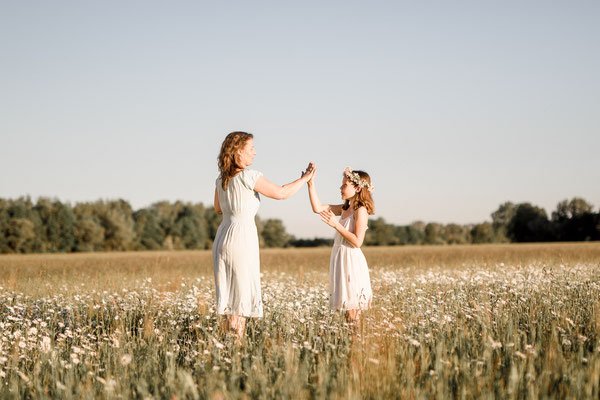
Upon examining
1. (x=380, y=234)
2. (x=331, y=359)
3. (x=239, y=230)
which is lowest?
(x=331, y=359)

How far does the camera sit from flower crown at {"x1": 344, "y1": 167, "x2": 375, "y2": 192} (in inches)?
312

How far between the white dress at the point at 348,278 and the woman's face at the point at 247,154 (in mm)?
1782

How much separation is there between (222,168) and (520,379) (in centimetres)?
385

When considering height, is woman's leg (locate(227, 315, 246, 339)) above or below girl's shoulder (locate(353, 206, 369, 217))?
below

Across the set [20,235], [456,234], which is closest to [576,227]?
[456,234]

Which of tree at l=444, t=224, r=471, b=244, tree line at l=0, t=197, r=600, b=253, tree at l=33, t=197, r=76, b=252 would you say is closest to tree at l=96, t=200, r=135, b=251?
tree line at l=0, t=197, r=600, b=253

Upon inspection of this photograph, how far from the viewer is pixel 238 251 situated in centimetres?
693

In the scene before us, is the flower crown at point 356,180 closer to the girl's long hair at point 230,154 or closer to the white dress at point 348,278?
the white dress at point 348,278

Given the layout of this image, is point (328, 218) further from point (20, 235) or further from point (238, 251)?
point (20, 235)

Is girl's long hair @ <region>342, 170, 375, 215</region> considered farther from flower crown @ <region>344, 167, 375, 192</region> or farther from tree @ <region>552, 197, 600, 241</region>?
tree @ <region>552, 197, 600, 241</region>

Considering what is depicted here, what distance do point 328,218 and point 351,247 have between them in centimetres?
63

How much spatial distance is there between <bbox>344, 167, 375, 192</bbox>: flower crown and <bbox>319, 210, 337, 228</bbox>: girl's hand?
1.70 feet

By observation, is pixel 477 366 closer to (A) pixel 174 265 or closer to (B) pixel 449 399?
(B) pixel 449 399

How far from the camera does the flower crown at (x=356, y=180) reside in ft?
26.0
